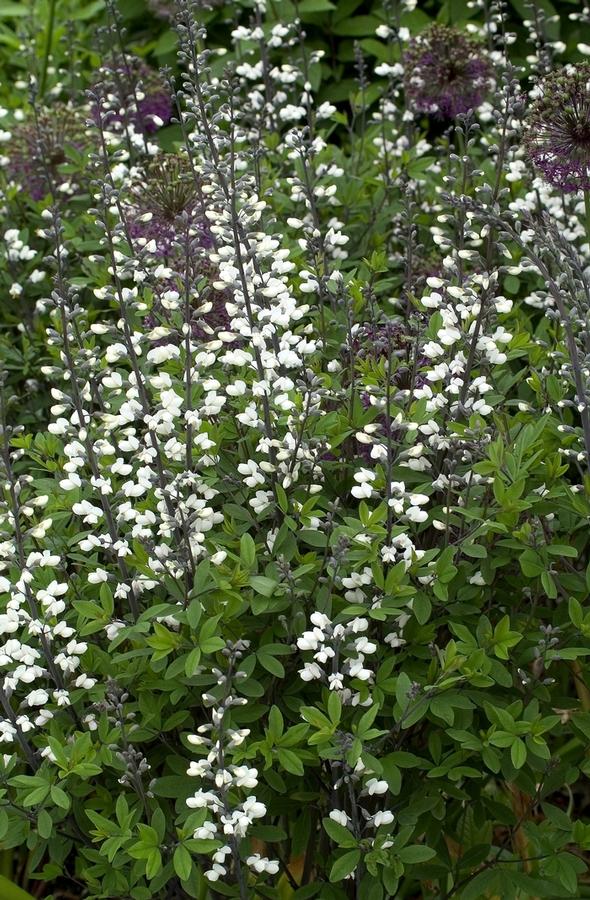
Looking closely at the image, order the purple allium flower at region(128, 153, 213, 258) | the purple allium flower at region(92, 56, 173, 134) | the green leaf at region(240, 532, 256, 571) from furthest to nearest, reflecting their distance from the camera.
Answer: the purple allium flower at region(92, 56, 173, 134) < the purple allium flower at region(128, 153, 213, 258) < the green leaf at region(240, 532, 256, 571)

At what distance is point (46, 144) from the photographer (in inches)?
190

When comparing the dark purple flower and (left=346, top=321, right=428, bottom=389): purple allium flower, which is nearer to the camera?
(left=346, top=321, right=428, bottom=389): purple allium flower

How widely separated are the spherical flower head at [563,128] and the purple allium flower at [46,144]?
88.8 inches

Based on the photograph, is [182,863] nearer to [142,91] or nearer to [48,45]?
[142,91]

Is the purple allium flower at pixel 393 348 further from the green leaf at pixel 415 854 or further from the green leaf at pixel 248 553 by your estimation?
the green leaf at pixel 415 854

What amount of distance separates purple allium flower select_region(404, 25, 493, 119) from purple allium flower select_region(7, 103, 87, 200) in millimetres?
1423

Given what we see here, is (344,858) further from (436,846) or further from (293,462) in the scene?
(293,462)

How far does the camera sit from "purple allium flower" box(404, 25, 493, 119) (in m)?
4.76

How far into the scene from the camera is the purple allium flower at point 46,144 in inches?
193

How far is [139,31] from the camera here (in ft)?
23.9

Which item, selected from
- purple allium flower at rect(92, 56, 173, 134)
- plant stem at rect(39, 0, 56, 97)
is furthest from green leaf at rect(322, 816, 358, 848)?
plant stem at rect(39, 0, 56, 97)

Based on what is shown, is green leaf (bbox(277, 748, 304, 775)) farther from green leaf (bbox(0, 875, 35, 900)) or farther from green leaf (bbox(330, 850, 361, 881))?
green leaf (bbox(0, 875, 35, 900))

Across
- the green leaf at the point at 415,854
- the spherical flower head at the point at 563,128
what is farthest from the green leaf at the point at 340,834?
the spherical flower head at the point at 563,128

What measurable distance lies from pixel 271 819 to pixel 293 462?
938 mm
